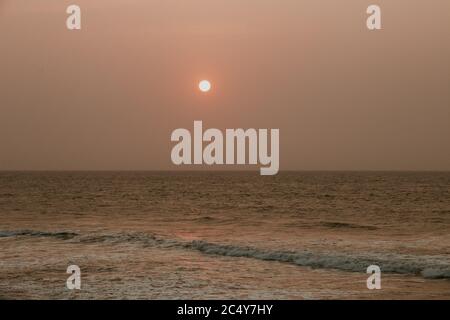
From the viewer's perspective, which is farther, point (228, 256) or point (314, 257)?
point (228, 256)

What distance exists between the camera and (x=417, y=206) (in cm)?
6091

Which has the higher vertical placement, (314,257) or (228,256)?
(314,257)

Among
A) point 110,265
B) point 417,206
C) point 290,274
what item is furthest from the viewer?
point 417,206

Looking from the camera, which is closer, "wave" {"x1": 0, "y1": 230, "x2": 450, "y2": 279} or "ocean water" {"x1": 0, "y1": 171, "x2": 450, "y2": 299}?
"ocean water" {"x1": 0, "y1": 171, "x2": 450, "y2": 299}

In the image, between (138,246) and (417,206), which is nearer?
(138,246)

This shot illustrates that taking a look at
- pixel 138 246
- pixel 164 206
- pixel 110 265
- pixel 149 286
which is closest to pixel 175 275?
pixel 149 286

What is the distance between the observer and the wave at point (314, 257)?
70.5 feet

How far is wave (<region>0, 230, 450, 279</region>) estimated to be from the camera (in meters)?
21.5

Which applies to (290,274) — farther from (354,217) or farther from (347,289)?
(354,217)

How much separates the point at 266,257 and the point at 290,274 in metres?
4.36

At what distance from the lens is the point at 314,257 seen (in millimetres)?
23906

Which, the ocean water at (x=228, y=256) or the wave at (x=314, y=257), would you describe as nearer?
the ocean water at (x=228, y=256)
